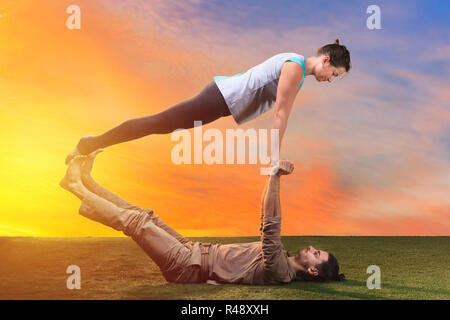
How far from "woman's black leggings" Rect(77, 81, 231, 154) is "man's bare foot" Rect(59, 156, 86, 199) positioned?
522 mm

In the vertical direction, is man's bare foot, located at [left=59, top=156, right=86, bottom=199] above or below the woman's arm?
below

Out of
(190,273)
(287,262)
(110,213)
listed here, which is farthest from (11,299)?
(287,262)

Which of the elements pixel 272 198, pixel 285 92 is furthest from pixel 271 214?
pixel 285 92

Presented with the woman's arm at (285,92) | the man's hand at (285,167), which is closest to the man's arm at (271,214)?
the man's hand at (285,167)

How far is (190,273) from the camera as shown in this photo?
9.34ft

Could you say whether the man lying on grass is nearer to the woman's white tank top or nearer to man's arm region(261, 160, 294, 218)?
man's arm region(261, 160, 294, 218)

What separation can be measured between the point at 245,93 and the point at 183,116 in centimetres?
44

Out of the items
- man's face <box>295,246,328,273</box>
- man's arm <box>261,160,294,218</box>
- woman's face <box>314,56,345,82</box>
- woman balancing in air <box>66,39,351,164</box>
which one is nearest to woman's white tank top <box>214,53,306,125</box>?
woman balancing in air <box>66,39,351,164</box>

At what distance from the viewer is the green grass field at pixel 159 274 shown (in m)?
2.57

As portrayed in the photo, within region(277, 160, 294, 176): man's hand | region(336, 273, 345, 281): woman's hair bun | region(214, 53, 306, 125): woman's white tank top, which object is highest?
region(214, 53, 306, 125): woman's white tank top

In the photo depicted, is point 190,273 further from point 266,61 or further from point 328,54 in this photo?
point 328,54

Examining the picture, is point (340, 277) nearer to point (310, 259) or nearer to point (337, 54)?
point (310, 259)

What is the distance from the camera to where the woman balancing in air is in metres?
2.90

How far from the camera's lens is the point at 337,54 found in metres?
2.92
